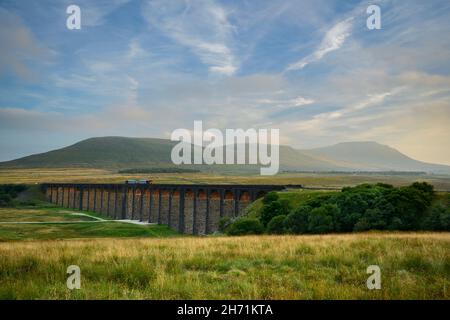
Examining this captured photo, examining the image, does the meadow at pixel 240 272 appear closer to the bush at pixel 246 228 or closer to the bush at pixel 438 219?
the bush at pixel 438 219

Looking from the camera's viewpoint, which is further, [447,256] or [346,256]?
[346,256]

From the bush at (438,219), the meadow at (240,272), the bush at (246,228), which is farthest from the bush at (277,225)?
the meadow at (240,272)

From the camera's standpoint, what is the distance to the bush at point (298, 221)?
32125 millimetres

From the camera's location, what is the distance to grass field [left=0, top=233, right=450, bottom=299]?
7.04 metres

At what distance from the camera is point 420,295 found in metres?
6.64

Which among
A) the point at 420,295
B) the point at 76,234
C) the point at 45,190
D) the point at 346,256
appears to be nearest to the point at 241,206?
the point at 76,234

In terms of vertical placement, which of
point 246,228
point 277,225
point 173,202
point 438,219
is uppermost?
point 438,219

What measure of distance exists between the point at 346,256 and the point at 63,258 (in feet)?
26.4

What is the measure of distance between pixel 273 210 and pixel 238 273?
30.4 m

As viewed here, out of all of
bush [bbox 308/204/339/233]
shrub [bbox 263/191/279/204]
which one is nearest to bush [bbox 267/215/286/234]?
bush [bbox 308/204/339/233]

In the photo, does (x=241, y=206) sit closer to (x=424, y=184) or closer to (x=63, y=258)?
(x=424, y=184)

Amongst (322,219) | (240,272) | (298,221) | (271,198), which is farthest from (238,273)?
(271,198)

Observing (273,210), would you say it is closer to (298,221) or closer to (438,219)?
(298,221)

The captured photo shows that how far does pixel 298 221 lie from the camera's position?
3278cm
